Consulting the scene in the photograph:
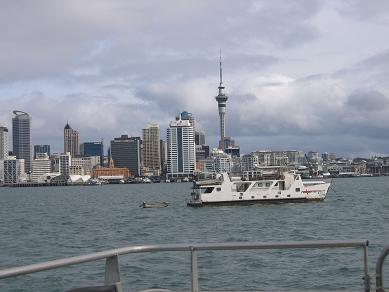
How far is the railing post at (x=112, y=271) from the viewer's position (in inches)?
241

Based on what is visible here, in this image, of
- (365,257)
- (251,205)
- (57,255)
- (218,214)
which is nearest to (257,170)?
(251,205)

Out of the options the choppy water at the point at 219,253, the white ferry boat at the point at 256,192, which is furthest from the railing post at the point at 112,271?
the white ferry boat at the point at 256,192

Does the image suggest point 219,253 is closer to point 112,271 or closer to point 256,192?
point 112,271

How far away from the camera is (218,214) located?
64.2 metres

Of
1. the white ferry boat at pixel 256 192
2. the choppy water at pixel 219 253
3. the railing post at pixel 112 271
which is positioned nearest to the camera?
the railing post at pixel 112 271

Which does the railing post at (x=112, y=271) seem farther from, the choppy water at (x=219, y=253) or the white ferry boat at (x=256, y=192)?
the white ferry boat at (x=256, y=192)

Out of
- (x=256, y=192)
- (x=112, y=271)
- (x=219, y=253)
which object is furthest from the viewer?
(x=256, y=192)

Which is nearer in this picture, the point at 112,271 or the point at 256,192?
the point at 112,271

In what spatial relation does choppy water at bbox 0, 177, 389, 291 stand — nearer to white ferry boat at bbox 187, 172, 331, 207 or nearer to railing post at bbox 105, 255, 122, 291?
railing post at bbox 105, 255, 122, 291

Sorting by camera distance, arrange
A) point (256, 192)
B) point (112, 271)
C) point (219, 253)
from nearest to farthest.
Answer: point (112, 271), point (219, 253), point (256, 192)

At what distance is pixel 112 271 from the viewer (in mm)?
6137

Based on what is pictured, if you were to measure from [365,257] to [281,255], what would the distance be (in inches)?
708

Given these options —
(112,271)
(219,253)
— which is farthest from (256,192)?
(112,271)

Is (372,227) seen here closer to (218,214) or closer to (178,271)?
(218,214)
